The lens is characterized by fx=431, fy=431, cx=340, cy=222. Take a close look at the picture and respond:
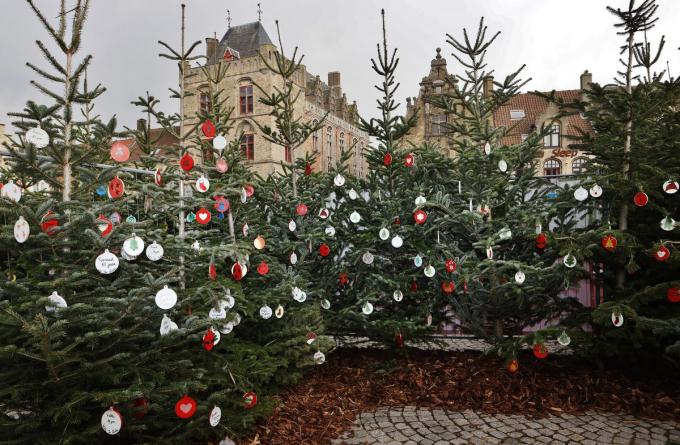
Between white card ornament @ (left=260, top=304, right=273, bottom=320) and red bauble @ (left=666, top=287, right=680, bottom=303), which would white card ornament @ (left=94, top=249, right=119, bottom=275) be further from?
red bauble @ (left=666, top=287, right=680, bottom=303)

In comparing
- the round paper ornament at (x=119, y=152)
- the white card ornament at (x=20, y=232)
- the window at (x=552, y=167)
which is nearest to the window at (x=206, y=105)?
the round paper ornament at (x=119, y=152)

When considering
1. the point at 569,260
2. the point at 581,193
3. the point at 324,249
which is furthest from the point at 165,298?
the point at 581,193

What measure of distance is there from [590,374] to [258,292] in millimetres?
3620

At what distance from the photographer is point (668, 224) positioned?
3918mm

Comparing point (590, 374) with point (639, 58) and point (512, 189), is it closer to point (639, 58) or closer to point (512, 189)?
point (512, 189)

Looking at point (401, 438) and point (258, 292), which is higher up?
point (258, 292)

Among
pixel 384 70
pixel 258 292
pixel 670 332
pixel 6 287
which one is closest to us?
pixel 6 287

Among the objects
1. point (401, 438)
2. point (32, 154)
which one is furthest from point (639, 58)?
point (32, 154)

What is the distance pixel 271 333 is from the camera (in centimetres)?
433

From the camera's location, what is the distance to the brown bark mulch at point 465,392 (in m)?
4.00

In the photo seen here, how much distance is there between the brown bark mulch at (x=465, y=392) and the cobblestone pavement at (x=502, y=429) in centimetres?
14

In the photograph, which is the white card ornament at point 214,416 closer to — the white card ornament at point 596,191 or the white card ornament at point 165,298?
the white card ornament at point 165,298

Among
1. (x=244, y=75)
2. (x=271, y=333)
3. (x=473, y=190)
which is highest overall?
(x=244, y=75)

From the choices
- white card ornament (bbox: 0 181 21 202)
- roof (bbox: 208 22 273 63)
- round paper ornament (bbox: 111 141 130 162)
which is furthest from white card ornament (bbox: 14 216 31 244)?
roof (bbox: 208 22 273 63)
